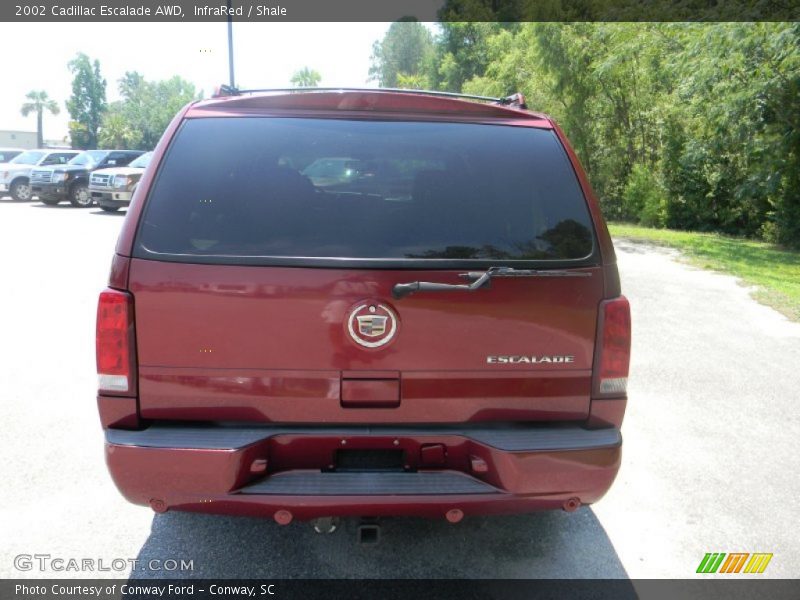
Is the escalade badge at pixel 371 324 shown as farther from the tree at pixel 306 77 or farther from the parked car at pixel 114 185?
the tree at pixel 306 77

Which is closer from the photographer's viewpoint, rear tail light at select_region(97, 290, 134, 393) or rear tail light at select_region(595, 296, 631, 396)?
rear tail light at select_region(97, 290, 134, 393)

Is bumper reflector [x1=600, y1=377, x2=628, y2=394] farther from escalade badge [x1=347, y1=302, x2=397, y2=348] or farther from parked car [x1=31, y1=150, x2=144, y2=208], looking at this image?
parked car [x1=31, y1=150, x2=144, y2=208]

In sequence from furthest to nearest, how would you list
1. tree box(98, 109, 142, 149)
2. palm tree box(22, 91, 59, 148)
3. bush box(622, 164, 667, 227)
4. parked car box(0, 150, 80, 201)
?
palm tree box(22, 91, 59, 148)
tree box(98, 109, 142, 149)
parked car box(0, 150, 80, 201)
bush box(622, 164, 667, 227)

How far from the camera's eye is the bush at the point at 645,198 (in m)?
19.7

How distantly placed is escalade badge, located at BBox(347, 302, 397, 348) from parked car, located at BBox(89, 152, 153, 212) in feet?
60.6

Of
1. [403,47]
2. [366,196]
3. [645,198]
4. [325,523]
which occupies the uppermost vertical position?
[403,47]

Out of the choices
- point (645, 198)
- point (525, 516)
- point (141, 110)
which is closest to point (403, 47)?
point (141, 110)

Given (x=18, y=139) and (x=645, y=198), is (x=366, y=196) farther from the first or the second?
(x=18, y=139)

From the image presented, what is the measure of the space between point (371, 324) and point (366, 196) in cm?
54

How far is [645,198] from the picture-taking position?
67.1 ft

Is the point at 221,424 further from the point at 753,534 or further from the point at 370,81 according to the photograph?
the point at 370,81

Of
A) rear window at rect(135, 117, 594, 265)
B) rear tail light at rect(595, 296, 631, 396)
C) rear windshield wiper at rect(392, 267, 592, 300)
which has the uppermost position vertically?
rear window at rect(135, 117, 594, 265)

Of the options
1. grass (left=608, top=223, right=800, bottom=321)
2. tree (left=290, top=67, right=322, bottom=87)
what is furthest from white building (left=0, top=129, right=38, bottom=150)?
grass (left=608, top=223, right=800, bottom=321)

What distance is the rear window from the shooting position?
260cm
